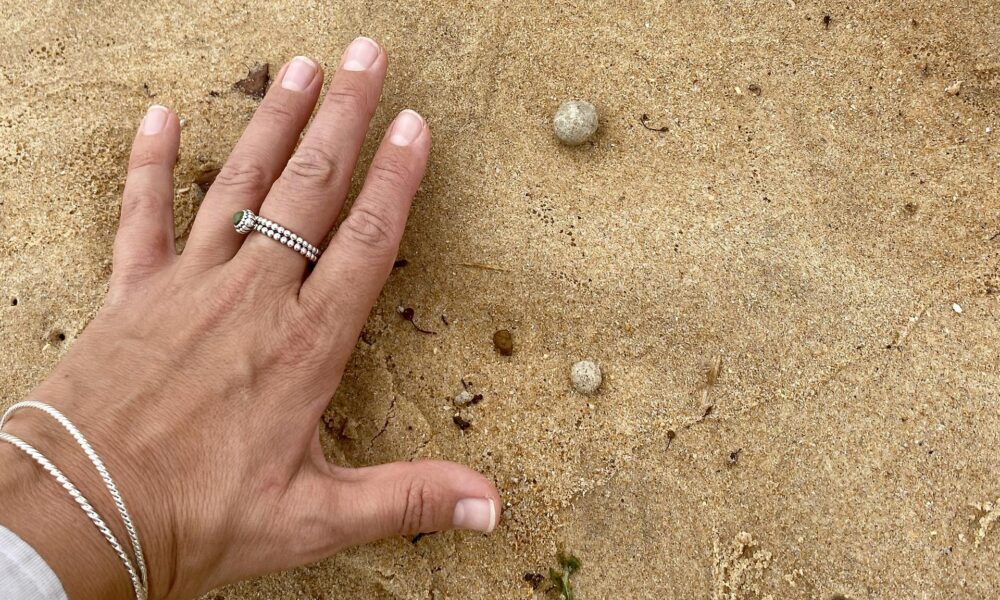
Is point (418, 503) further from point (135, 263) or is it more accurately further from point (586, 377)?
point (135, 263)

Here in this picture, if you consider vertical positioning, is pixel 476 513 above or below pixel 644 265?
below

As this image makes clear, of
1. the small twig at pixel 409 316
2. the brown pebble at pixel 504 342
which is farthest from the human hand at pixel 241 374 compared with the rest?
the brown pebble at pixel 504 342

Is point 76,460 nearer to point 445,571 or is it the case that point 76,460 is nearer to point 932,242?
point 445,571

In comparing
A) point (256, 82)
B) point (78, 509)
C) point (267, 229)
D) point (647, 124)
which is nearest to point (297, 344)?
point (267, 229)

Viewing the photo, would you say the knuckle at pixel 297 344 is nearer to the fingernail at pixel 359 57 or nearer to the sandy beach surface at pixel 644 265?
the sandy beach surface at pixel 644 265

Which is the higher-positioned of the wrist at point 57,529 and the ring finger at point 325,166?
the ring finger at point 325,166

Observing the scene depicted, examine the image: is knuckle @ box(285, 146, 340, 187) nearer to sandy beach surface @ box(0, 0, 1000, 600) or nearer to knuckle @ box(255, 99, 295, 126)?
knuckle @ box(255, 99, 295, 126)
